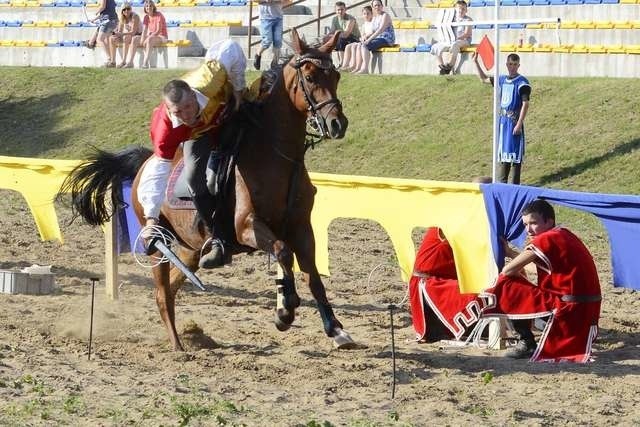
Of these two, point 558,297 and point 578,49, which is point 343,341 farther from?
point 578,49

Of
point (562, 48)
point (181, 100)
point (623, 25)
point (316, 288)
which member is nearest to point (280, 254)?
point (316, 288)

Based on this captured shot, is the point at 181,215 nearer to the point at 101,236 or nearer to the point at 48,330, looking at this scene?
the point at 48,330

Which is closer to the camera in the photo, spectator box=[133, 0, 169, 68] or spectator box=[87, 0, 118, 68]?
spectator box=[133, 0, 169, 68]

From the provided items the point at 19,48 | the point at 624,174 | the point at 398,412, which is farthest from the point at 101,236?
the point at 19,48

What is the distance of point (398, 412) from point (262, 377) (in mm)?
1291

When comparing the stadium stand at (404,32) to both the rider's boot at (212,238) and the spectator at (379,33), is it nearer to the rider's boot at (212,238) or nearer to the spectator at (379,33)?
the spectator at (379,33)

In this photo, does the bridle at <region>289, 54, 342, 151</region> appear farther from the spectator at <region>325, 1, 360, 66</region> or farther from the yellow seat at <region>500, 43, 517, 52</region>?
the spectator at <region>325, 1, 360, 66</region>

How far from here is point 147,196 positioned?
9344 mm

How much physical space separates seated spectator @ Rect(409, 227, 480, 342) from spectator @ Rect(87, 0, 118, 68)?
18354 mm

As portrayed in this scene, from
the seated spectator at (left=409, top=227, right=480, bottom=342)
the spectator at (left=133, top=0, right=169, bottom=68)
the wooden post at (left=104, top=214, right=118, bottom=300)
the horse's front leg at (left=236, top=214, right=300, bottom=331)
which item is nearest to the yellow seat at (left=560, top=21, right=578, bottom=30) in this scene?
the spectator at (left=133, top=0, right=169, bottom=68)

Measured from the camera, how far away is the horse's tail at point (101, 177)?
1041 centimetres

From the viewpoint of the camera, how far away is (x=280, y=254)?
28.4 ft

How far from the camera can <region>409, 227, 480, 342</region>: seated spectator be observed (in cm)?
933

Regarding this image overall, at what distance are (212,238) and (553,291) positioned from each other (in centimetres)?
238
